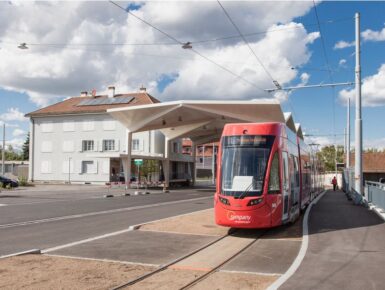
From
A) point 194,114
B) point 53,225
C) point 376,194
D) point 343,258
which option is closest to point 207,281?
point 343,258

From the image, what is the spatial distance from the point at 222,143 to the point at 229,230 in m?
2.48

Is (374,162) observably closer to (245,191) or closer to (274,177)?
(274,177)

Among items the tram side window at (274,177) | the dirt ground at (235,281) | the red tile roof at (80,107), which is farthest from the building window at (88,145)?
the dirt ground at (235,281)

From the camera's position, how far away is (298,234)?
13.2m

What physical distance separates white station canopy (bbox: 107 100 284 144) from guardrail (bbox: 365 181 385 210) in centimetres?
1446

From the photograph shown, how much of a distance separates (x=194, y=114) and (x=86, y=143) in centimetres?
1911

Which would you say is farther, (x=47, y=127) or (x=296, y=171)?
(x=47, y=127)

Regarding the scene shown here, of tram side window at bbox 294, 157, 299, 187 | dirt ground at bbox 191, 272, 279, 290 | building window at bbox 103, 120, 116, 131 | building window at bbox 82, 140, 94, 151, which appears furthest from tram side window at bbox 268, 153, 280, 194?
building window at bbox 82, 140, 94, 151

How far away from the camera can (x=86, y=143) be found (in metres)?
58.9

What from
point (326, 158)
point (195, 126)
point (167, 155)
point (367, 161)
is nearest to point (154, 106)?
point (195, 126)

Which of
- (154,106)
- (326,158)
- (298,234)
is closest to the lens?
(298,234)

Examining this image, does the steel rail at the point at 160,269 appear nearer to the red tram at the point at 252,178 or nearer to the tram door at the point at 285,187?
the red tram at the point at 252,178

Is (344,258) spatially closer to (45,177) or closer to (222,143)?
(222,143)

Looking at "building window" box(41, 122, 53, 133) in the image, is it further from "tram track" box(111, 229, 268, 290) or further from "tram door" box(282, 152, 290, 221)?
A: "tram track" box(111, 229, 268, 290)
